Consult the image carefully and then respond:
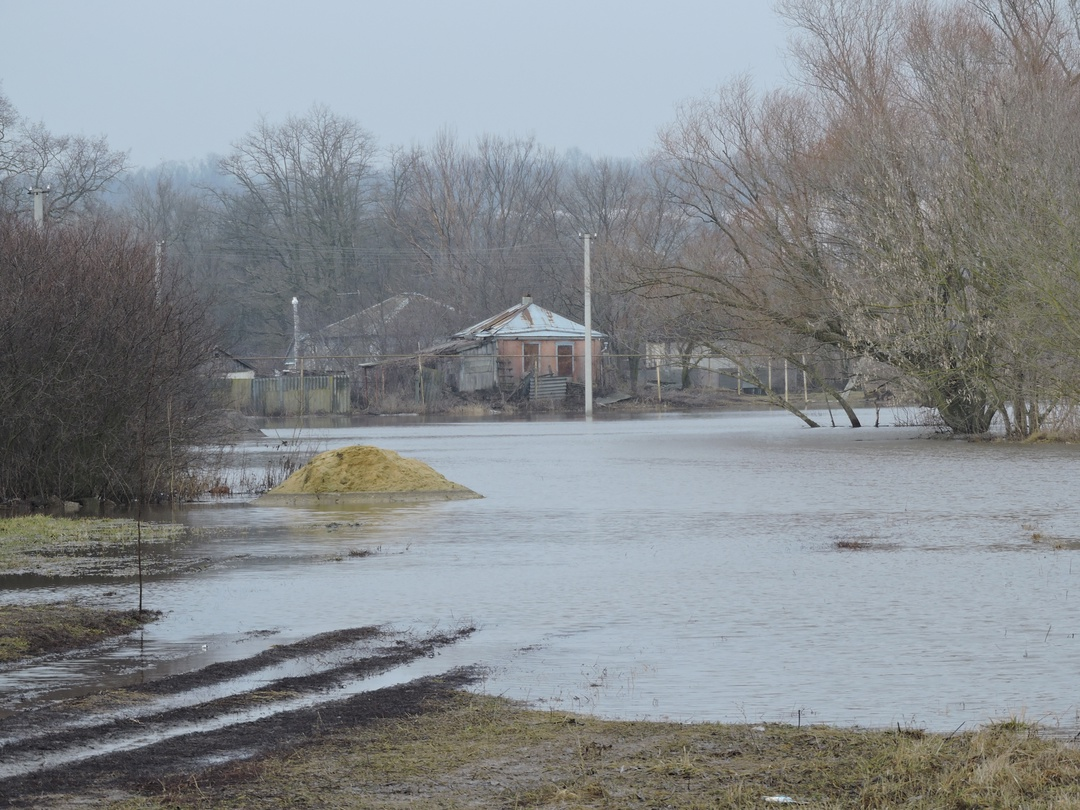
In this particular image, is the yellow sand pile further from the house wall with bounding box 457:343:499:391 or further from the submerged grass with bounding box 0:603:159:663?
the house wall with bounding box 457:343:499:391

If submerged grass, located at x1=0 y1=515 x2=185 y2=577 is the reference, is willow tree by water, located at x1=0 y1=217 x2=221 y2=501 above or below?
above

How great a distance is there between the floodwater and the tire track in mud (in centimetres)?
→ 47

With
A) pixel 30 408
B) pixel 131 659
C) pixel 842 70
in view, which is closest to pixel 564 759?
pixel 131 659

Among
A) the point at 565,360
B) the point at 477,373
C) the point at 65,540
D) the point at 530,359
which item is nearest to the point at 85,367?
the point at 65,540

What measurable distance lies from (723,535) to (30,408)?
37.0 ft

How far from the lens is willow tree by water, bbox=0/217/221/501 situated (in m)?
22.6

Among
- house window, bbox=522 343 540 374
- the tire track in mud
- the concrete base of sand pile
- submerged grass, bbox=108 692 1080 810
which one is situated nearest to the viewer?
submerged grass, bbox=108 692 1080 810

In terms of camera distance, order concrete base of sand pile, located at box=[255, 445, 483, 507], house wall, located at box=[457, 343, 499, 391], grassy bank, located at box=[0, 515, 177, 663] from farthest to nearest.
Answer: house wall, located at box=[457, 343, 499, 391] → concrete base of sand pile, located at box=[255, 445, 483, 507] → grassy bank, located at box=[0, 515, 177, 663]

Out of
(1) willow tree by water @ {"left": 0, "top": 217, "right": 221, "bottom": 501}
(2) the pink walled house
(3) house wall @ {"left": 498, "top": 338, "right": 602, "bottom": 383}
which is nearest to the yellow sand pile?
(1) willow tree by water @ {"left": 0, "top": 217, "right": 221, "bottom": 501}

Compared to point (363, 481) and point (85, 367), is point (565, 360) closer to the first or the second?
point (363, 481)

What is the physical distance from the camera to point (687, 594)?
13.4 meters

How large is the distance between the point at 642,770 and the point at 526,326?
258ft

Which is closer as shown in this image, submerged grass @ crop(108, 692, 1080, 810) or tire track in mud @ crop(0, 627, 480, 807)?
submerged grass @ crop(108, 692, 1080, 810)

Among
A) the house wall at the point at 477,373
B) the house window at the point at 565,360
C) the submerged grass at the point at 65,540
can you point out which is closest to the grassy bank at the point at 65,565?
the submerged grass at the point at 65,540
